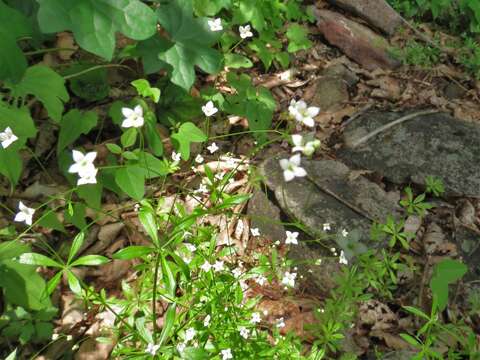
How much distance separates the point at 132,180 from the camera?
2.23 meters

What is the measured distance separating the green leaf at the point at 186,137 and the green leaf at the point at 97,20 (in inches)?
22.8

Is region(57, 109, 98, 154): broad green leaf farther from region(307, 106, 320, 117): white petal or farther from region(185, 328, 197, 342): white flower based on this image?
region(307, 106, 320, 117): white petal

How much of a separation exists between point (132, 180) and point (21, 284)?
0.75 m

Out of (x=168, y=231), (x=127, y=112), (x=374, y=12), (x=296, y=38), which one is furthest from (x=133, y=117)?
(x=374, y=12)

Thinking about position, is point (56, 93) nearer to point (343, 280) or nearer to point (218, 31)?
point (218, 31)

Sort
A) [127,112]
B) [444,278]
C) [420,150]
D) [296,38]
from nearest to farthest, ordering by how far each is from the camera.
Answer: [127,112], [444,278], [420,150], [296,38]

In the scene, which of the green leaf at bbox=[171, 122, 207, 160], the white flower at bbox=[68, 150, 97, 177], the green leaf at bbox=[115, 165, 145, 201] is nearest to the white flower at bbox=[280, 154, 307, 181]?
the white flower at bbox=[68, 150, 97, 177]

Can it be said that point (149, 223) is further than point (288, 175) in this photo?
A: Yes

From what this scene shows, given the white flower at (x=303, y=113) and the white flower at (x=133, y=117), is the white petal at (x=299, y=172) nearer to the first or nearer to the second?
the white flower at (x=303, y=113)

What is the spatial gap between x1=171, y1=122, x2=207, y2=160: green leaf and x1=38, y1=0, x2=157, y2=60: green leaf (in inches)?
22.8

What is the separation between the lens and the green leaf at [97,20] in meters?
2.15

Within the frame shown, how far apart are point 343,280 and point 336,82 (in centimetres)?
219

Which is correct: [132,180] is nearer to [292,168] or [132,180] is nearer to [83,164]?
[83,164]

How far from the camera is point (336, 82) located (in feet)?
13.6
